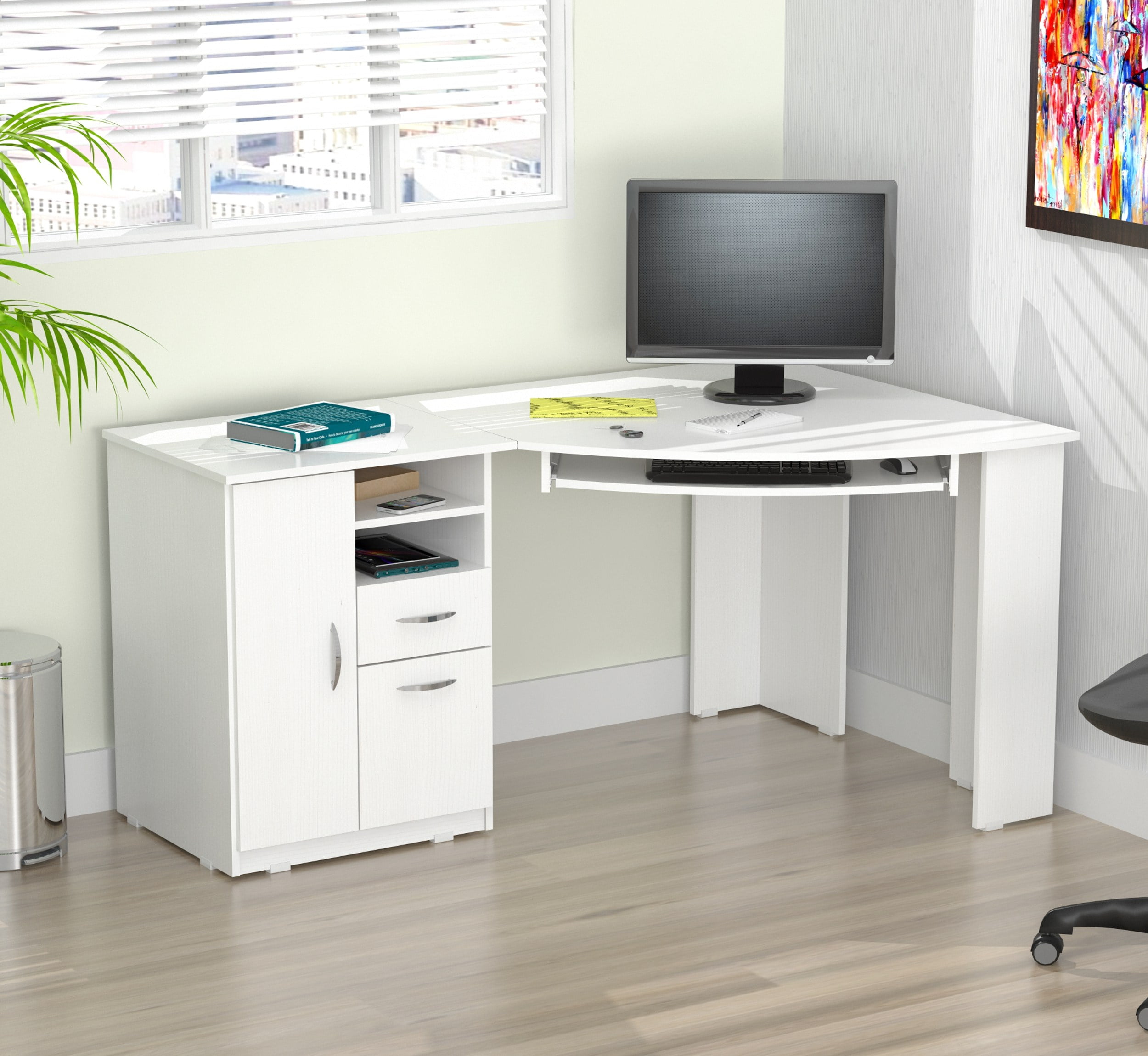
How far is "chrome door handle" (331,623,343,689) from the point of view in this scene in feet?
12.3

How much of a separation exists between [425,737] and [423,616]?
261mm

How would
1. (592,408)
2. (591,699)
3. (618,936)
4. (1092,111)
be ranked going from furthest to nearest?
1. (591,699)
2. (592,408)
3. (1092,111)
4. (618,936)

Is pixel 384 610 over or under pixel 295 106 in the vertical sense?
under

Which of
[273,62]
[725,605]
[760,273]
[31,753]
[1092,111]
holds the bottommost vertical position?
[31,753]

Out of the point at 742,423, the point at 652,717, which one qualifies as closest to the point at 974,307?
the point at 742,423

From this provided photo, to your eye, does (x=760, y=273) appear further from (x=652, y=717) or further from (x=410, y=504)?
(x=652, y=717)

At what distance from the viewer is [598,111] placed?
450cm

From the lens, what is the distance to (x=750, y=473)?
Result: 3.91 metres

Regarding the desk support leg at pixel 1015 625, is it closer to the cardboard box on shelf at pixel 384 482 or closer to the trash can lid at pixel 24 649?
the cardboard box on shelf at pixel 384 482

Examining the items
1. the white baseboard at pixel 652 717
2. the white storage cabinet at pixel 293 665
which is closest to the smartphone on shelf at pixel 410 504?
the white storage cabinet at pixel 293 665

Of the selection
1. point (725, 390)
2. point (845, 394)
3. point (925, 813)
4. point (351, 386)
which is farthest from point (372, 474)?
point (925, 813)

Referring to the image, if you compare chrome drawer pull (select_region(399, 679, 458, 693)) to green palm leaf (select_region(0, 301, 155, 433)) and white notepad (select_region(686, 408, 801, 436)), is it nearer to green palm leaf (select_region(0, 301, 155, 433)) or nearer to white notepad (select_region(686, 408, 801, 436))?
white notepad (select_region(686, 408, 801, 436))

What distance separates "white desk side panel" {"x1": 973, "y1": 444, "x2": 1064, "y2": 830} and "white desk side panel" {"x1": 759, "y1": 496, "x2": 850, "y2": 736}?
616 millimetres

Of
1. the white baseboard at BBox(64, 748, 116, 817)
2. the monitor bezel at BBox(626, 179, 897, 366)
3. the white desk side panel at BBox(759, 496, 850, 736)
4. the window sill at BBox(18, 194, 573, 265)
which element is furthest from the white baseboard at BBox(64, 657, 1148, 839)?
the window sill at BBox(18, 194, 573, 265)
